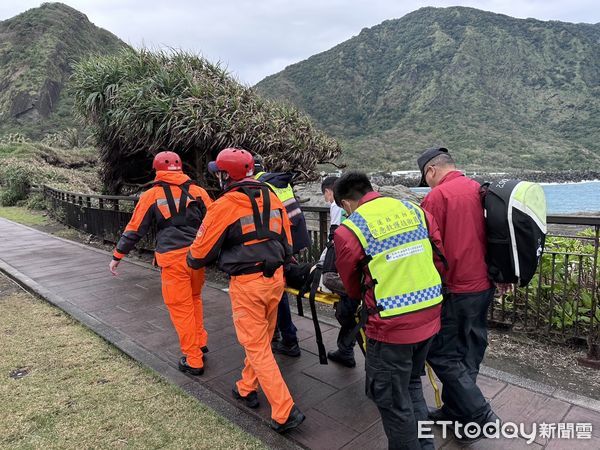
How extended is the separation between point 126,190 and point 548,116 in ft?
232

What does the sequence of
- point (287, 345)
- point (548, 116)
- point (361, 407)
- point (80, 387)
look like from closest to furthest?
1. point (361, 407)
2. point (80, 387)
3. point (287, 345)
4. point (548, 116)

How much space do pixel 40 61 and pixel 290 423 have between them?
92423 mm

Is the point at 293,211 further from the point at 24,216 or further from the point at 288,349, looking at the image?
the point at 24,216

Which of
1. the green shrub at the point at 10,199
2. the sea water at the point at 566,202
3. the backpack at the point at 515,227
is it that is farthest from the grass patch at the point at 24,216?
the backpack at the point at 515,227

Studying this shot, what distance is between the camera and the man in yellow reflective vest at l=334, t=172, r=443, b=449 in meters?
1.99

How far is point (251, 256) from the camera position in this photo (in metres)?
2.70

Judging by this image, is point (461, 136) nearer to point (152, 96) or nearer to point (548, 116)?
point (548, 116)

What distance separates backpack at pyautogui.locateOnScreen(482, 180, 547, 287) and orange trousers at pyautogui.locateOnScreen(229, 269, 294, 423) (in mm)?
1333

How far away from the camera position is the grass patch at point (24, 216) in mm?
14492

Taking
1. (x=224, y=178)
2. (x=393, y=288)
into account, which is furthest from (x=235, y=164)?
(x=393, y=288)

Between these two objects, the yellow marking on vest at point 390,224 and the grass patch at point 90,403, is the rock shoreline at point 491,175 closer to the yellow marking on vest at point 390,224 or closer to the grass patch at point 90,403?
the grass patch at point 90,403

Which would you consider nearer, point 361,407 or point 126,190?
point 361,407

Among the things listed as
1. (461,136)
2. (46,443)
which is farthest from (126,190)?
(461,136)

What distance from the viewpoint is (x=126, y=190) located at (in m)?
10.1
